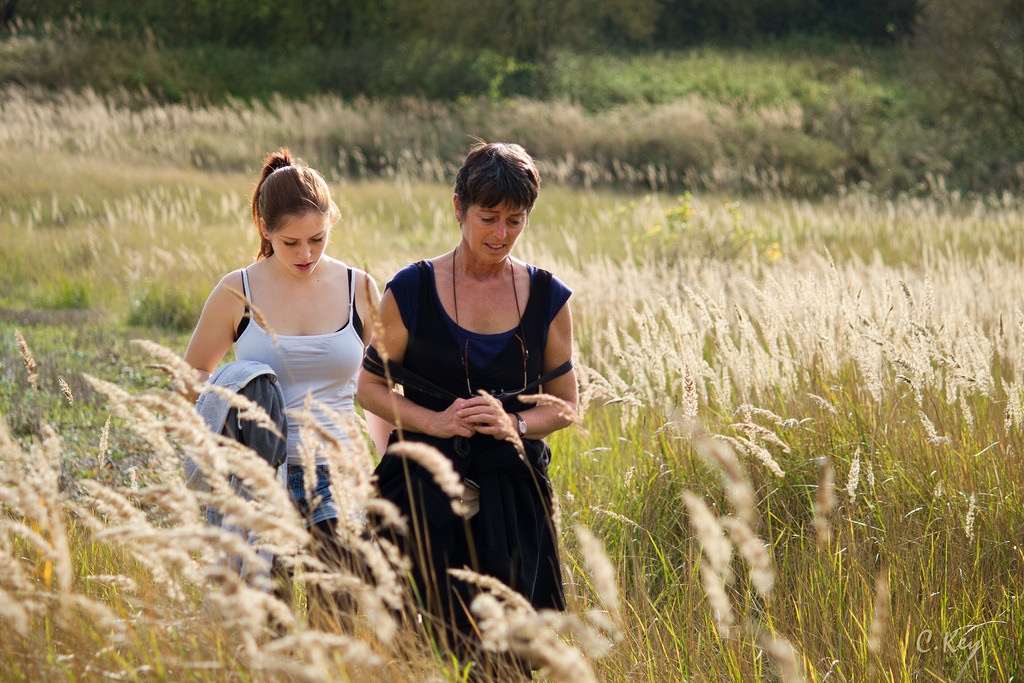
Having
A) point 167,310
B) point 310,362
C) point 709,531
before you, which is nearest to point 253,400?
point 310,362

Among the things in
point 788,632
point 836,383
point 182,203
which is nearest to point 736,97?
point 182,203

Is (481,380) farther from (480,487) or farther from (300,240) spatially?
Answer: (300,240)

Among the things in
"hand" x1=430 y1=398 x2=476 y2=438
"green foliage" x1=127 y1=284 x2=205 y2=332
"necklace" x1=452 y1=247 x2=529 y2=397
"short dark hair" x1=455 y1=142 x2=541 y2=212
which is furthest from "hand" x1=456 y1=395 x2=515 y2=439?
"green foliage" x1=127 y1=284 x2=205 y2=332

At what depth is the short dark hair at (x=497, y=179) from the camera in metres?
2.31

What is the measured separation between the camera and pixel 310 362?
8.82ft

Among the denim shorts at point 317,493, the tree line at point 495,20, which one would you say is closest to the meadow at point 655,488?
the denim shorts at point 317,493

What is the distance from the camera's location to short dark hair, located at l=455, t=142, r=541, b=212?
2.31 meters

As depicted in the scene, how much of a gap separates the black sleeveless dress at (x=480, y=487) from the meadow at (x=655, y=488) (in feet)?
0.44

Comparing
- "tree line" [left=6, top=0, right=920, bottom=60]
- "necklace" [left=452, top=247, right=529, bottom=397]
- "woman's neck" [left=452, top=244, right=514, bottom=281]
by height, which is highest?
"tree line" [left=6, top=0, right=920, bottom=60]

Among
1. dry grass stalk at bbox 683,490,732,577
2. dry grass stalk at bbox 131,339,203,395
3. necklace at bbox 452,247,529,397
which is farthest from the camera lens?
necklace at bbox 452,247,529,397

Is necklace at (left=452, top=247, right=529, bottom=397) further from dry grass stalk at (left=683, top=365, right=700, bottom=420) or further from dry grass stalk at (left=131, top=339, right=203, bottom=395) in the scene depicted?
dry grass stalk at (left=131, top=339, right=203, bottom=395)

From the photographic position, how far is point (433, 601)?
228 cm

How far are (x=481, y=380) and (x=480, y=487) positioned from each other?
304mm

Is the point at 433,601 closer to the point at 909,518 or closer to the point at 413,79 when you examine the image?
the point at 909,518
